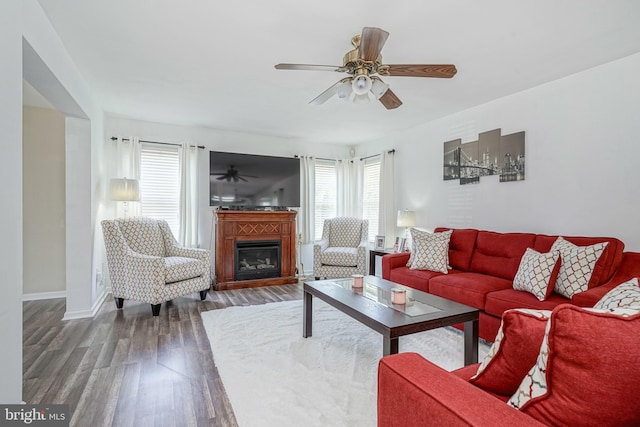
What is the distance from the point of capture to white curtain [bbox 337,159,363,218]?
621 cm

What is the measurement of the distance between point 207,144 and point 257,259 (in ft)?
6.66

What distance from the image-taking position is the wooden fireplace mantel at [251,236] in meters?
4.77

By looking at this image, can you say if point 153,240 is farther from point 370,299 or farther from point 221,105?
point 370,299

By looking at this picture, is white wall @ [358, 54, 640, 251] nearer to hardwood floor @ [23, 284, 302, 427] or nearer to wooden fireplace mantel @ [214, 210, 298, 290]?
wooden fireplace mantel @ [214, 210, 298, 290]

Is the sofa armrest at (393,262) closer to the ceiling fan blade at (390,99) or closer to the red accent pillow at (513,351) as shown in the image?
the ceiling fan blade at (390,99)

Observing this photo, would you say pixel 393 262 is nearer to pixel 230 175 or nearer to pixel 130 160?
pixel 230 175

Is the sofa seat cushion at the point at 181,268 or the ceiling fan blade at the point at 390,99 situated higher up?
the ceiling fan blade at the point at 390,99

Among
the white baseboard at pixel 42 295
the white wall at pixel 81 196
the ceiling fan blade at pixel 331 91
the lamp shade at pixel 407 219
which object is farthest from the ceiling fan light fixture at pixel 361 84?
the white baseboard at pixel 42 295

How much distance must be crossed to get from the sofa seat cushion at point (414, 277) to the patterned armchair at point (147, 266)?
237cm

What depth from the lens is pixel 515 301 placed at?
2545mm

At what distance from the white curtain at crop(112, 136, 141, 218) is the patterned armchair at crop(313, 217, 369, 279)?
2.72 metres

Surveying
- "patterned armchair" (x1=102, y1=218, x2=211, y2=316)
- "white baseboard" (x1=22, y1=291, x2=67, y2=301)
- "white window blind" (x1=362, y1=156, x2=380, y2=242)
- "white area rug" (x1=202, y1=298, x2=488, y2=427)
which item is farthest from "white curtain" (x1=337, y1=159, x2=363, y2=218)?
"white baseboard" (x1=22, y1=291, x2=67, y2=301)

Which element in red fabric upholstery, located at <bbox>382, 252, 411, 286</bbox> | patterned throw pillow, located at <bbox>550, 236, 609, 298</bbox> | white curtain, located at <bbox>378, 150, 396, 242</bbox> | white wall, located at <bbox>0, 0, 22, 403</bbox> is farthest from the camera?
white curtain, located at <bbox>378, 150, 396, 242</bbox>

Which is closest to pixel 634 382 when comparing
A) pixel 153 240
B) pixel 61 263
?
pixel 153 240
